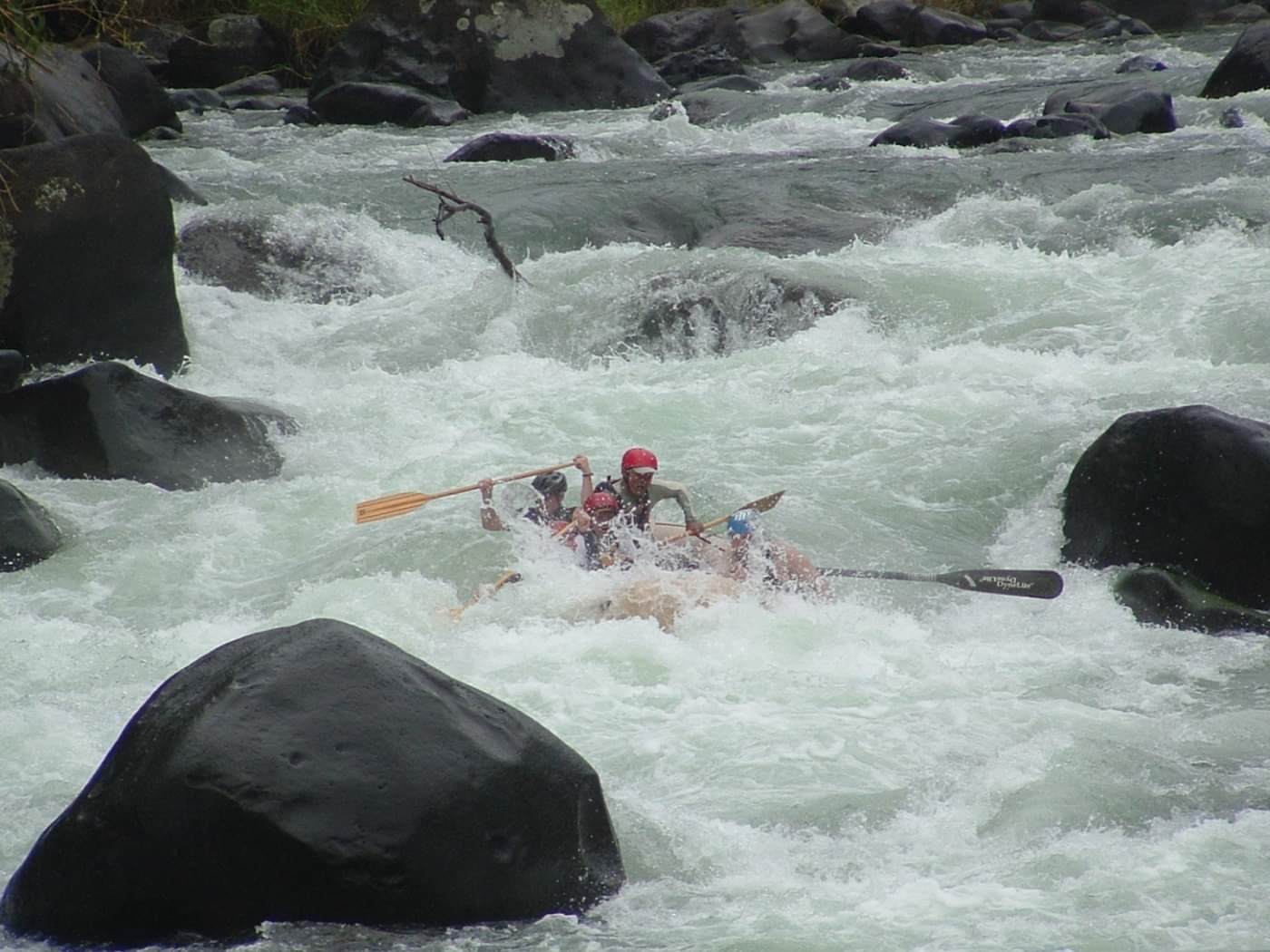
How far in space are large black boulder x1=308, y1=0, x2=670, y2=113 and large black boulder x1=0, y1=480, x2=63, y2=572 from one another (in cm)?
1118

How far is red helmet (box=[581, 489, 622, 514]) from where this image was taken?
736 centimetres

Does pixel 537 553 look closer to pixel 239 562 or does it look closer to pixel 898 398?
pixel 239 562

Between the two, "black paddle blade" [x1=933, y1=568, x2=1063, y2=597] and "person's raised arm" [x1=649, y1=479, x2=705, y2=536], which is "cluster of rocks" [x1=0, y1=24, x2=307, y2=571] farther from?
"black paddle blade" [x1=933, y1=568, x2=1063, y2=597]

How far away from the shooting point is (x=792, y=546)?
7.35 metres

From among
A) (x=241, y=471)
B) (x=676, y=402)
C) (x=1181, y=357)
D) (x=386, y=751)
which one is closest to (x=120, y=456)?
(x=241, y=471)

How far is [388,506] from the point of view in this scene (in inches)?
315

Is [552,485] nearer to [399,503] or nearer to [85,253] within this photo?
[399,503]

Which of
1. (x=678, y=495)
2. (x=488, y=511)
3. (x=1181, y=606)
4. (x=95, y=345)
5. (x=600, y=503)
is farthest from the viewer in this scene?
(x=95, y=345)

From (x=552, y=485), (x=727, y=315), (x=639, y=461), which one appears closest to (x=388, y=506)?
(x=552, y=485)

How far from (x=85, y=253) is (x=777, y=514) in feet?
14.4

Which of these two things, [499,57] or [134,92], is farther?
[499,57]

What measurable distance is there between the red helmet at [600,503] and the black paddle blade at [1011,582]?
1529mm

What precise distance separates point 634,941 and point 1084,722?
84.0 inches

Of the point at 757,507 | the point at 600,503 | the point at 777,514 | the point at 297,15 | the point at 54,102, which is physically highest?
the point at 54,102
